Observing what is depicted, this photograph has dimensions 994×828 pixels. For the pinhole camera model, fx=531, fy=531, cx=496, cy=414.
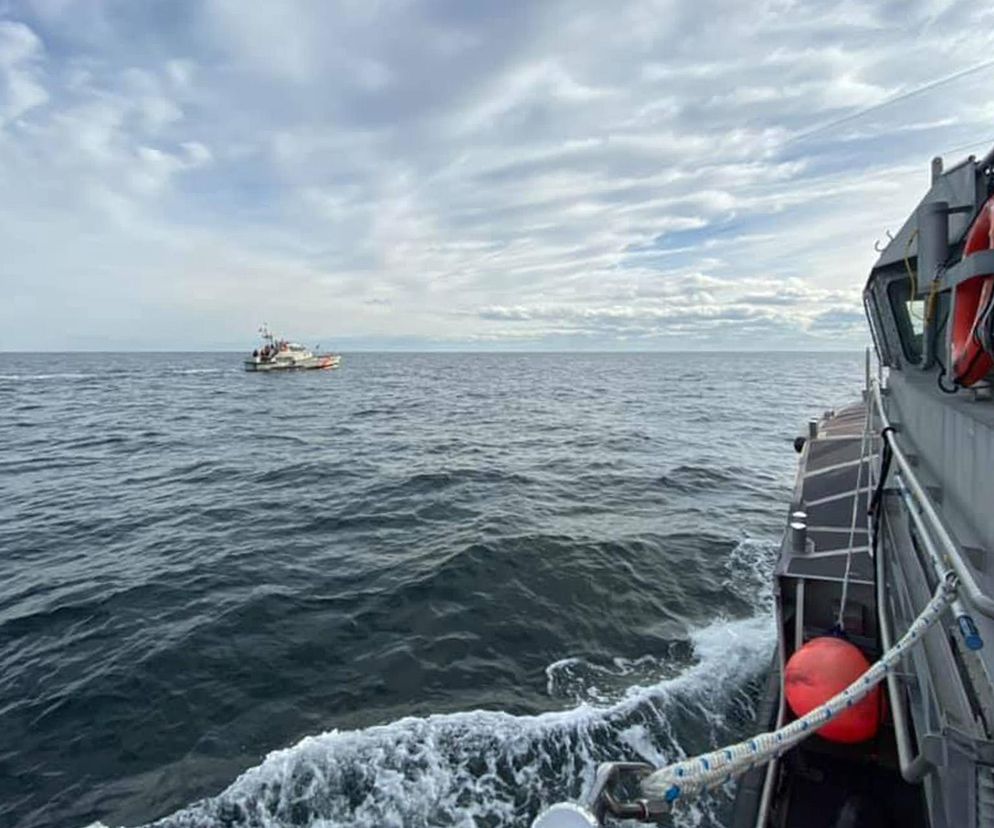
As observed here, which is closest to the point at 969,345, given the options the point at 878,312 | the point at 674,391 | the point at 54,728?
the point at 878,312

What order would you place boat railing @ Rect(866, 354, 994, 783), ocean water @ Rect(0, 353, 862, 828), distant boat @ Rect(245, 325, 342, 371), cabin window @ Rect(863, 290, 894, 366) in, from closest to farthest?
boat railing @ Rect(866, 354, 994, 783)
ocean water @ Rect(0, 353, 862, 828)
cabin window @ Rect(863, 290, 894, 366)
distant boat @ Rect(245, 325, 342, 371)

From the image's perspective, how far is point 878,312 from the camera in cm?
841

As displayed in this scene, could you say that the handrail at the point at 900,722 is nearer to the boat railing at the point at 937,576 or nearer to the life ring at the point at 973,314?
the boat railing at the point at 937,576

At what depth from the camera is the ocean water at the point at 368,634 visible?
4.82 metres

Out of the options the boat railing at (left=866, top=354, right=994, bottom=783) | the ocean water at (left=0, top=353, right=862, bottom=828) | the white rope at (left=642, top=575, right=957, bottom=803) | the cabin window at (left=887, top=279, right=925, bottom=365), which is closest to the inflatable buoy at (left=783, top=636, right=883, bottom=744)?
the boat railing at (left=866, top=354, right=994, bottom=783)

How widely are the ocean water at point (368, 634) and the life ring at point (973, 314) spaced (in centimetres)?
399

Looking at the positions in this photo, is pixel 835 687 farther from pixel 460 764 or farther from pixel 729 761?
→ pixel 460 764

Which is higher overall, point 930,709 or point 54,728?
point 930,709

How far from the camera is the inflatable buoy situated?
3.97m

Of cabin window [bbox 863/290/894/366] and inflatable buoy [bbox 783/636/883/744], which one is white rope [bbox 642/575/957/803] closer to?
inflatable buoy [bbox 783/636/883/744]

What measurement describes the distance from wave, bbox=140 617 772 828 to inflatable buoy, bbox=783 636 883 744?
4.59ft

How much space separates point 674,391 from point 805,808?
43160mm

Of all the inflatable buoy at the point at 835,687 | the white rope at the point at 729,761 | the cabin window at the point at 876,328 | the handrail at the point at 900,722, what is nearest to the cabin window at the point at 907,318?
the cabin window at the point at 876,328

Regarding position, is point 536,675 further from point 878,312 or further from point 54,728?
point 878,312
